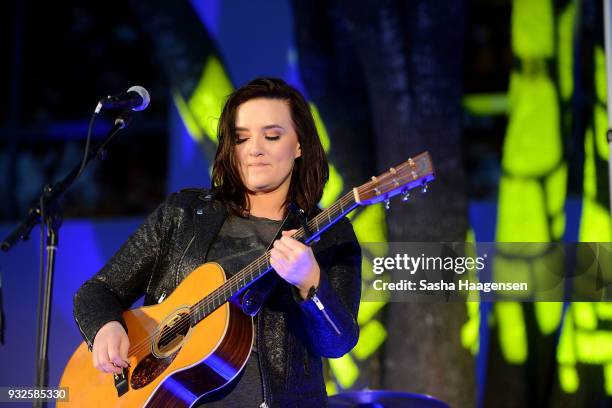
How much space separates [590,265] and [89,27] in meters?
3.35

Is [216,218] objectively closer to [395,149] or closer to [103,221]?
[395,149]

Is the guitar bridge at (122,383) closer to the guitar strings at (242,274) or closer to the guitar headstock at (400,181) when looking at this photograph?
the guitar strings at (242,274)

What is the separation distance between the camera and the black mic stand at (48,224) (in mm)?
2557

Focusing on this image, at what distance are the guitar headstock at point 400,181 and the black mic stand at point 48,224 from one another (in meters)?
1.08

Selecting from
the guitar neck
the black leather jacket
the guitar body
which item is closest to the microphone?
the black leather jacket

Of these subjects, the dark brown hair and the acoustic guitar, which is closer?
the acoustic guitar

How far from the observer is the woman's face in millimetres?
2193

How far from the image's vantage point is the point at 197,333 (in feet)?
6.75

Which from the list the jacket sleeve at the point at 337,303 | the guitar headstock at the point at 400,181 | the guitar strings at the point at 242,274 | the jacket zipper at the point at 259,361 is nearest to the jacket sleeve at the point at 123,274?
the guitar strings at the point at 242,274

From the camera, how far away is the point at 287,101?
7.50ft

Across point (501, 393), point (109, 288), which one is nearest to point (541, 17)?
point (501, 393)

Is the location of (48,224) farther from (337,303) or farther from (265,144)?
(337,303)

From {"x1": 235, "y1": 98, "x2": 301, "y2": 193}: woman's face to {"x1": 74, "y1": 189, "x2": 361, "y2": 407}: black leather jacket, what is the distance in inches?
6.4

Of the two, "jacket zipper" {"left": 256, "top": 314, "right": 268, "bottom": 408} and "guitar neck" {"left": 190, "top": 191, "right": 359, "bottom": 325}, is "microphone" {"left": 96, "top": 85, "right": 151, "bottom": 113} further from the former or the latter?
"jacket zipper" {"left": 256, "top": 314, "right": 268, "bottom": 408}
